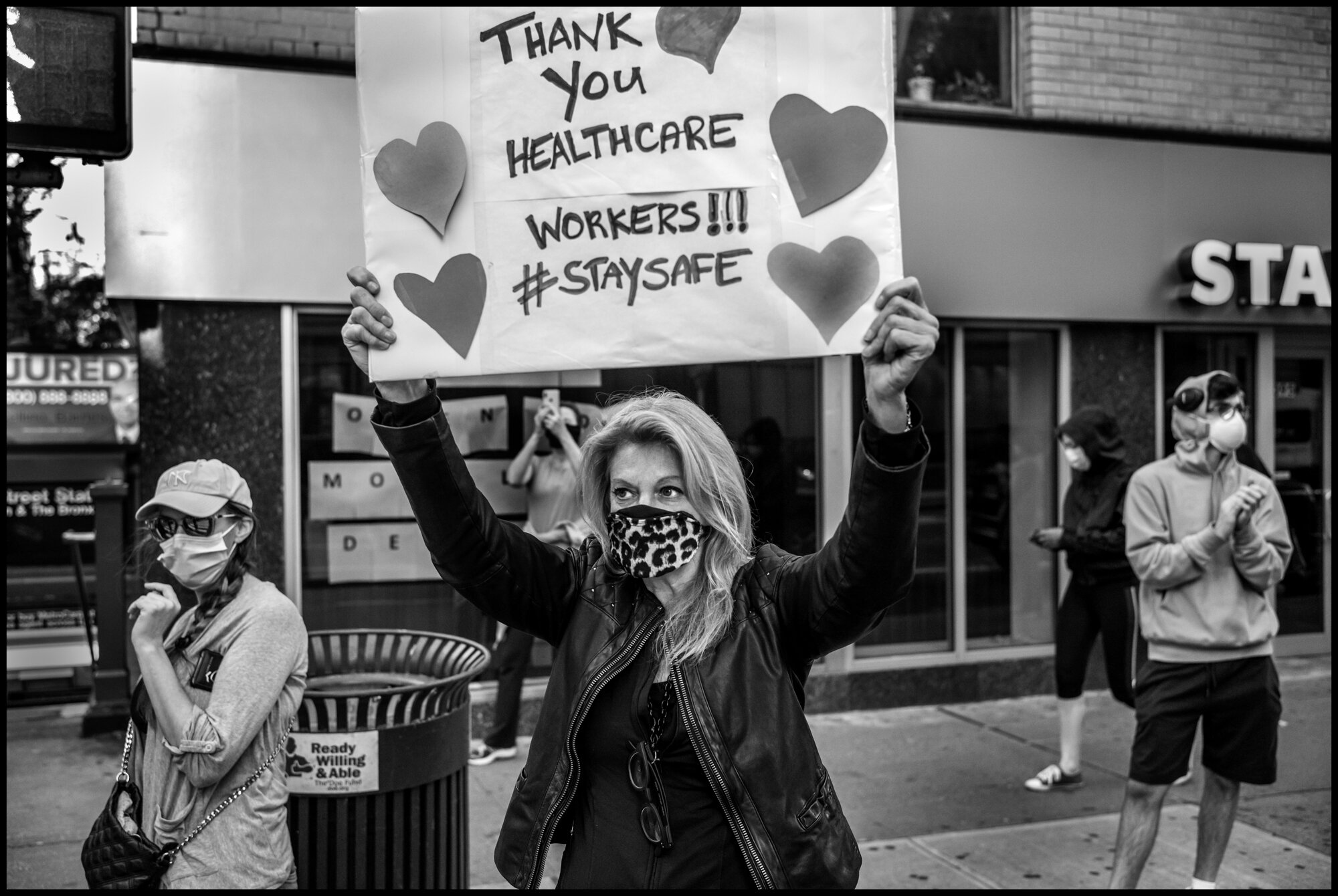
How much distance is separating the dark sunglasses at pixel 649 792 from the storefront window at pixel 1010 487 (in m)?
6.42

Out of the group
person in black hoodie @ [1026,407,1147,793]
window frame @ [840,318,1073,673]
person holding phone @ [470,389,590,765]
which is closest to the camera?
person in black hoodie @ [1026,407,1147,793]

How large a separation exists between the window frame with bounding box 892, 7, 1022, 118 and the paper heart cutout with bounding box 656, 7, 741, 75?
209 inches

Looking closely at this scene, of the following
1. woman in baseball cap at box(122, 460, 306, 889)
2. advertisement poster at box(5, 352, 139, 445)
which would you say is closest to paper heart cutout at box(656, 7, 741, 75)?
woman in baseball cap at box(122, 460, 306, 889)

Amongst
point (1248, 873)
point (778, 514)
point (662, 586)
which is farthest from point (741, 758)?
point (778, 514)

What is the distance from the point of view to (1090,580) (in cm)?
617

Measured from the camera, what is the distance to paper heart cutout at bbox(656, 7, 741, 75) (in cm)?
254

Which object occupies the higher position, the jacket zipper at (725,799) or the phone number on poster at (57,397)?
the phone number on poster at (57,397)

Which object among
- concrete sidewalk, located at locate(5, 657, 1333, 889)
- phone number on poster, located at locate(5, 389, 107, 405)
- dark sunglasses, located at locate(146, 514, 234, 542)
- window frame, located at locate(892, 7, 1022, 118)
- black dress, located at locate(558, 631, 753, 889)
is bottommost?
concrete sidewalk, located at locate(5, 657, 1333, 889)

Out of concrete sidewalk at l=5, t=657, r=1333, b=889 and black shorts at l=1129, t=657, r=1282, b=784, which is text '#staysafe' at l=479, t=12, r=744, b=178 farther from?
concrete sidewalk at l=5, t=657, r=1333, b=889

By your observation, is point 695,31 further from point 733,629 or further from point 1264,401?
point 1264,401

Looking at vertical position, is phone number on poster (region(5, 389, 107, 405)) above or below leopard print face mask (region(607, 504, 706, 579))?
above

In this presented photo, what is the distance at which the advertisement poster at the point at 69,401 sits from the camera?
10.2 m

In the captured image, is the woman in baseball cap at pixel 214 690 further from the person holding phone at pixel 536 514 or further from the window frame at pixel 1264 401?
the window frame at pixel 1264 401

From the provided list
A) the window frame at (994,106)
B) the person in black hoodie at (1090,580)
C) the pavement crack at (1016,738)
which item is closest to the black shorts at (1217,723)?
the person in black hoodie at (1090,580)
